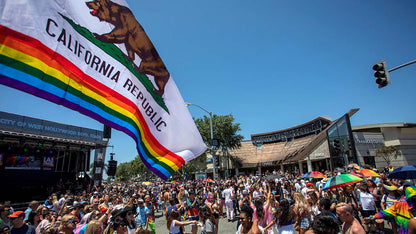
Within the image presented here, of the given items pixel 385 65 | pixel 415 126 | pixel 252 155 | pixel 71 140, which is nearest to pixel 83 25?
pixel 385 65

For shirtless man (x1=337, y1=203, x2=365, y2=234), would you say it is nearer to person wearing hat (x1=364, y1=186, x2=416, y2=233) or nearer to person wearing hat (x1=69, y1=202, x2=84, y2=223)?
person wearing hat (x1=364, y1=186, x2=416, y2=233)

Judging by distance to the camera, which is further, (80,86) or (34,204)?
(34,204)

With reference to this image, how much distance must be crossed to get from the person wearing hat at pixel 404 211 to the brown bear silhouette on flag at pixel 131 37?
16.1ft

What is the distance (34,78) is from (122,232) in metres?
2.65

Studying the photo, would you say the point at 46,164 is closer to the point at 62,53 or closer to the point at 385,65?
the point at 62,53

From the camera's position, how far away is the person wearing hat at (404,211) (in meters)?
4.37

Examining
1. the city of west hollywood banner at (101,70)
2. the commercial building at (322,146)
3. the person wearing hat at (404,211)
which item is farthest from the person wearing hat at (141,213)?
the commercial building at (322,146)

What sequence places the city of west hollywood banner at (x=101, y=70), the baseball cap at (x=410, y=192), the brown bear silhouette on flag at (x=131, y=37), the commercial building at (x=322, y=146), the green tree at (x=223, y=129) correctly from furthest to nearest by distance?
the green tree at (x=223, y=129)
the commercial building at (x=322, y=146)
the baseball cap at (x=410, y=192)
the brown bear silhouette on flag at (x=131, y=37)
the city of west hollywood banner at (x=101, y=70)

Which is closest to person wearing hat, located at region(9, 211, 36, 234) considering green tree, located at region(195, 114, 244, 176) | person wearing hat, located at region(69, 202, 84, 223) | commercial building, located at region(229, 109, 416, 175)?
person wearing hat, located at region(69, 202, 84, 223)

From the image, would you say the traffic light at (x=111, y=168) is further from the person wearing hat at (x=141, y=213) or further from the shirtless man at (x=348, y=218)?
the shirtless man at (x=348, y=218)

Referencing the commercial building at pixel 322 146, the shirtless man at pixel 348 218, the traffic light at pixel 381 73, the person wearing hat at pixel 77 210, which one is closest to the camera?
the shirtless man at pixel 348 218

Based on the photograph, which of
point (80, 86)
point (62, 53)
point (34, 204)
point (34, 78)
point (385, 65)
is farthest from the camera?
point (385, 65)

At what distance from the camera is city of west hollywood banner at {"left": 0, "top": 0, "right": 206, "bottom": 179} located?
200cm

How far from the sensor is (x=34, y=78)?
6.77ft
